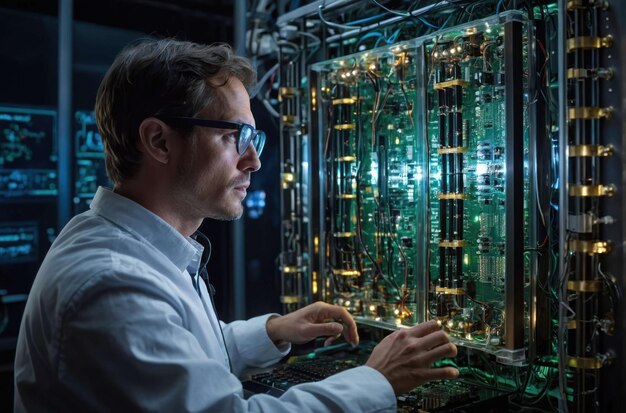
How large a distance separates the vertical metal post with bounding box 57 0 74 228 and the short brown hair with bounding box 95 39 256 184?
1.43 meters

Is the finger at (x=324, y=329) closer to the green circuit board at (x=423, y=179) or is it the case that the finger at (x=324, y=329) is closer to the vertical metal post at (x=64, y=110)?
the green circuit board at (x=423, y=179)

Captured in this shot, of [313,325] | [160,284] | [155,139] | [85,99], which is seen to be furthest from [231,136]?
[85,99]

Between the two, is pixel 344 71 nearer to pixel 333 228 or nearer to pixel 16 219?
pixel 333 228

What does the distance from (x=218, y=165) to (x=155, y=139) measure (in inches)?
5.9

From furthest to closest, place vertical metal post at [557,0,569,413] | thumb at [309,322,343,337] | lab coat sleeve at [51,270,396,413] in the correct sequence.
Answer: thumb at [309,322,343,337] < vertical metal post at [557,0,569,413] < lab coat sleeve at [51,270,396,413]

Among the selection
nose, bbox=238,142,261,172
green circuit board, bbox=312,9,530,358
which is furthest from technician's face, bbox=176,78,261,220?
green circuit board, bbox=312,9,530,358

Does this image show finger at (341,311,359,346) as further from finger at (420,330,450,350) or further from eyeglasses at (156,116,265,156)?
eyeglasses at (156,116,265,156)

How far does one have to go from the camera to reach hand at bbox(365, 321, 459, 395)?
4.00 ft

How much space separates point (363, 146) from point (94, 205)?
1.04 meters

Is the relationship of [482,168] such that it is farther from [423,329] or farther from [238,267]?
[238,267]

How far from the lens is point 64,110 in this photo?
2.71 metres

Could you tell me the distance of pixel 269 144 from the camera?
2914mm

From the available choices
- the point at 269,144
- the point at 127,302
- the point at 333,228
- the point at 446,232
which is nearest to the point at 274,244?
the point at 269,144

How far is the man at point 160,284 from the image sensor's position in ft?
3.33
